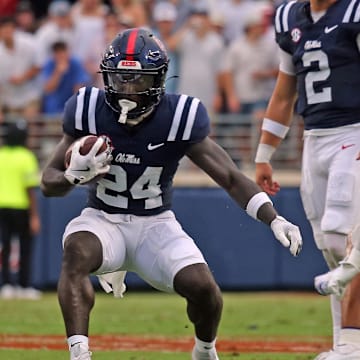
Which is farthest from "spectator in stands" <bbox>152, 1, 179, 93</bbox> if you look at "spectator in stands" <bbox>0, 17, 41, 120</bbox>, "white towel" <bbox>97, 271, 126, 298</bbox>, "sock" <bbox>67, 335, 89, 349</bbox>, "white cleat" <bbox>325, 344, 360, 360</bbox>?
"sock" <bbox>67, 335, 89, 349</bbox>

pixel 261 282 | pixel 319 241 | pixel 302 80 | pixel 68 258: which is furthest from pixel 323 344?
→ pixel 261 282

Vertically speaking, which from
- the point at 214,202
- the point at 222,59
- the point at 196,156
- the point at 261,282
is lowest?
the point at 261,282

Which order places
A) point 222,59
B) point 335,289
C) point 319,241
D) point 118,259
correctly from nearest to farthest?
point 335,289, point 118,259, point 319,241, point 222,59

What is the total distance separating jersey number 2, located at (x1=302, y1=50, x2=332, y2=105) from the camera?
5938 mm

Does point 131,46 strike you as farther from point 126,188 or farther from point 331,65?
point 331,65

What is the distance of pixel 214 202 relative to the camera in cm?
1148

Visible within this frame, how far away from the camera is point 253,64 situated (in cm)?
1133

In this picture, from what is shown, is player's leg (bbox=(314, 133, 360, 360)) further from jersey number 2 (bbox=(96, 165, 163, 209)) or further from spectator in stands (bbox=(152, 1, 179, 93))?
spectator in stands (bbox=(152, 1, 179, 93))

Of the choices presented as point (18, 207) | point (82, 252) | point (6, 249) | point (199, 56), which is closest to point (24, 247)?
point (6, 249)

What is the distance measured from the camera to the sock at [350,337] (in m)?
5.38

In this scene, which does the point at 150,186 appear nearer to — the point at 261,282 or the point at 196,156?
the point at 196,156

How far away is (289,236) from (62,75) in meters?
6.58

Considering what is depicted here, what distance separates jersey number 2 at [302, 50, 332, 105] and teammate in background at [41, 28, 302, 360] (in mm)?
763

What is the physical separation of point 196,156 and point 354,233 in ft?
2.70
